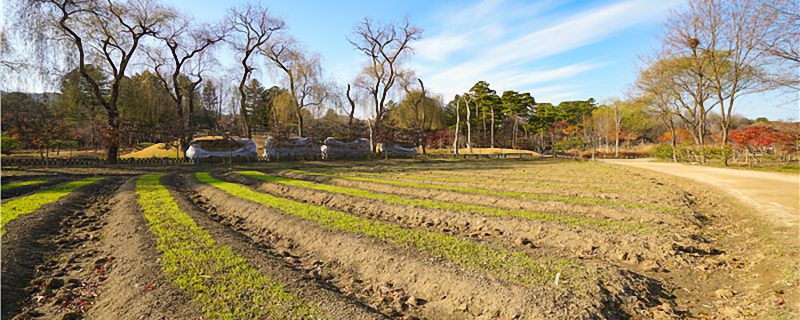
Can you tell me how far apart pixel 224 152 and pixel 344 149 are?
12.3 metres

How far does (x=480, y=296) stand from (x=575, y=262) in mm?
1858

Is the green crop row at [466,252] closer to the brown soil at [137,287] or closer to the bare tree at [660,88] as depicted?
the brown soil at [137,287]

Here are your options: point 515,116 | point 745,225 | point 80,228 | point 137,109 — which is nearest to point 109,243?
point 80,228

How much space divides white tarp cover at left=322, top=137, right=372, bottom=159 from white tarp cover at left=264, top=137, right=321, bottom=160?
45.8 inches

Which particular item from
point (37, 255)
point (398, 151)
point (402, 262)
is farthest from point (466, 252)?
point (398, 151)

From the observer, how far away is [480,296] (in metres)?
4.02

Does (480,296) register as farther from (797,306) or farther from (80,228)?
(80,228)

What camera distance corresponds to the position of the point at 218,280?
14.5ft

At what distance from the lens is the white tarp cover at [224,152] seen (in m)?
28.6

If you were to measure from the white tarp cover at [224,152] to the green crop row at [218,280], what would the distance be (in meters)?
24.6

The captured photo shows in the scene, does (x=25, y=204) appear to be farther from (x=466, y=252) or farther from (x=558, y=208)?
(x=558, y=208)

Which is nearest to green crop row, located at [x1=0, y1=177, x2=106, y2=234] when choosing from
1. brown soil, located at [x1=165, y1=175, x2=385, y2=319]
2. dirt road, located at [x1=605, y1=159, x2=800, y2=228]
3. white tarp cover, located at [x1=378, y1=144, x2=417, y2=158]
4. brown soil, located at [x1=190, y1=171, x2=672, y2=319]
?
brown soil, located at [x1=165, y1=175, x2=385, y2=319]

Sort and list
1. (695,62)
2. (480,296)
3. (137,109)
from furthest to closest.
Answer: (137,109), (695,62), (480,296)

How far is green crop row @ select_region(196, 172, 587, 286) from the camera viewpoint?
14.7ft
